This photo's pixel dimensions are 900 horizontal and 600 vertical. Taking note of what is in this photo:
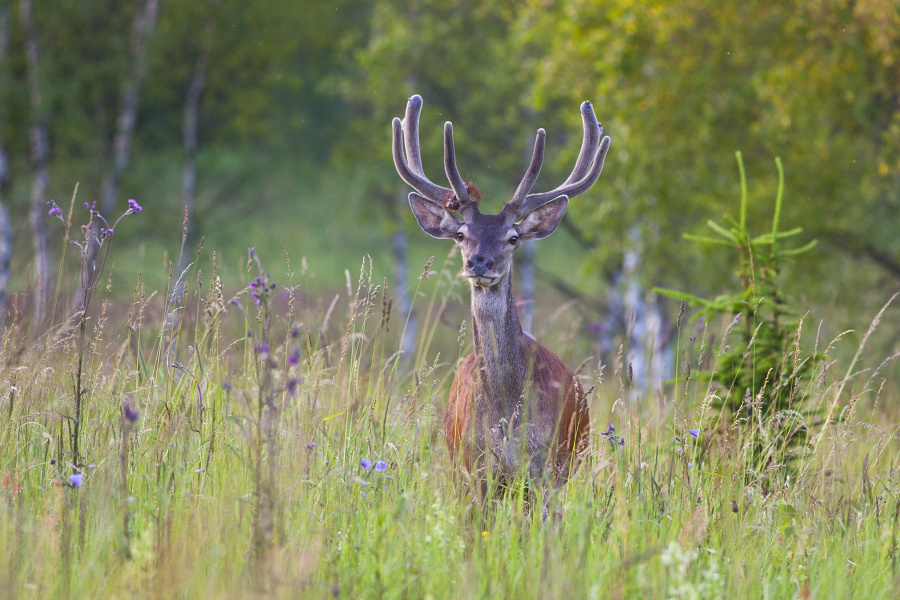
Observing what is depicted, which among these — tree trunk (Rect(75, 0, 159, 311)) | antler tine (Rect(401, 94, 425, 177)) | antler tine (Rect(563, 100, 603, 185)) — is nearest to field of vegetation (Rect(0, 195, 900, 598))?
antler tine (Rect(401, 94, 425, 177))

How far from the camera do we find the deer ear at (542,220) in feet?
16.9

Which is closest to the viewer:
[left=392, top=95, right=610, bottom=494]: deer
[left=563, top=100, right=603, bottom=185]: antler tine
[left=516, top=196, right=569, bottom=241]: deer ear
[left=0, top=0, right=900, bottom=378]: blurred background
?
[left=392, top=95, right=610, bottom=494]: deer

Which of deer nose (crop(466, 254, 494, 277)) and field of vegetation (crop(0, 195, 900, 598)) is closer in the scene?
field of vegetation (crop(0, 195, 900, 598))

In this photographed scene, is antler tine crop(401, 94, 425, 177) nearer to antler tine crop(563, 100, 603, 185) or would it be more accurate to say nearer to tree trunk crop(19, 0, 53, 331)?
antler tine crop(563, 100, 603, 185)

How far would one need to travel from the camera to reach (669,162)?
36.6 feet

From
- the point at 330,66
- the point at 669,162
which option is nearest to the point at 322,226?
the point at 330,66

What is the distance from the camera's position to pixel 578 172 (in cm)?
548

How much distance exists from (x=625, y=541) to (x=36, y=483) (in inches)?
87.1

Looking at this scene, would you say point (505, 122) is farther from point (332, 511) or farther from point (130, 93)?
point (332, 511)

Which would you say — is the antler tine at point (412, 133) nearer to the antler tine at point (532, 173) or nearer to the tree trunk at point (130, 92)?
the antler tine at point (532, 173)

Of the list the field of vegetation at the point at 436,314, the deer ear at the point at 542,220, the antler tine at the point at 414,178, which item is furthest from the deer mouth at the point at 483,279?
the antler tine at the point at 414,178

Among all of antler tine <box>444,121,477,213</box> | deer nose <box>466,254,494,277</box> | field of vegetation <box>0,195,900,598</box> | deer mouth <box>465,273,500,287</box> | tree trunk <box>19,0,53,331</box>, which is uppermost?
tree trunk <box>19,0,53,331</box>

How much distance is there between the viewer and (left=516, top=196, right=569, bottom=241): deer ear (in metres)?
5.14

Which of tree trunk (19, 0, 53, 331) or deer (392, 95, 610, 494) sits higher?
tree trunk (19, 0, 53, 331)
